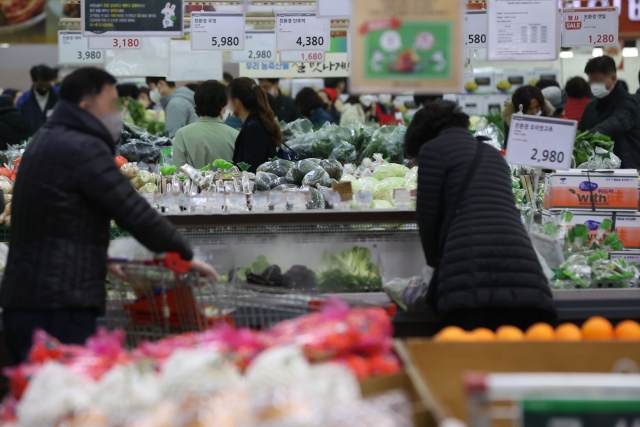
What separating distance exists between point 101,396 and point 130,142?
21.8ft

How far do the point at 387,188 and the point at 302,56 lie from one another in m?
4.61

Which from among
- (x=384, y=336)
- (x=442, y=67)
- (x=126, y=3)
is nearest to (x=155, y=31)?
(x=126, y=3)

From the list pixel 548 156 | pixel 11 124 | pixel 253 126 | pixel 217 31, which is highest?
pixel 217 31

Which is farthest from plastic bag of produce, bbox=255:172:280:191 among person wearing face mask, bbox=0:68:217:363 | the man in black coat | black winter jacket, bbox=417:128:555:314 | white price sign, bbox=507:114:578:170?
the man in black coat

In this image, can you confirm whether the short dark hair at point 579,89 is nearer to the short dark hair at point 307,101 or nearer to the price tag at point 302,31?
the short dark hair at point 307,101

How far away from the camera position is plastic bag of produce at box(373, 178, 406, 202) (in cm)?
571

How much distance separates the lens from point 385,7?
3674 mm

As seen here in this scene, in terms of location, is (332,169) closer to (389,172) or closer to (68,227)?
(389,172)

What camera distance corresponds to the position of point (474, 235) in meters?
4.14

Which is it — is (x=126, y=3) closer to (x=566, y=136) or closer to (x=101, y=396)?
(x=566, y=136)

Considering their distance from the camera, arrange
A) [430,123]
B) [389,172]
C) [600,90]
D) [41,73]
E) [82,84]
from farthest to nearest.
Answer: [41,73], [600,90], [389,172], [430,123], [82,84]

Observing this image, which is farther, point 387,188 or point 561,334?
point 387,188

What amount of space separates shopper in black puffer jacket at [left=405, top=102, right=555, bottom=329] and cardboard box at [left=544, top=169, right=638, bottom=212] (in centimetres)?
186

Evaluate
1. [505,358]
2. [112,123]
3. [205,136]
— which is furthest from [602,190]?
[112,123]
